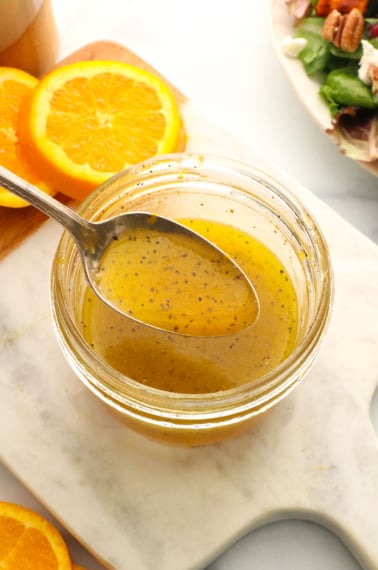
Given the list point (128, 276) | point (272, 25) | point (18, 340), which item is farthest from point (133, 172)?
point (272, 25)

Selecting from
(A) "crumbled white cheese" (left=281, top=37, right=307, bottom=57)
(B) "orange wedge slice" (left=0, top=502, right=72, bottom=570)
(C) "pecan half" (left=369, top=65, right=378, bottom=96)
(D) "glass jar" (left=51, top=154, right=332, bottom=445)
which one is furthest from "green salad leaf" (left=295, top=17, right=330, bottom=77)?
(B) "orange wedge slice" (left=0, top=502, right=72, bottom=570)

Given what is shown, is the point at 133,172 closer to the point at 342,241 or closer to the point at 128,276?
the point at 128,276

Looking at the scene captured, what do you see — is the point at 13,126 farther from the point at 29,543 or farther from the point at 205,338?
the point at 29,543

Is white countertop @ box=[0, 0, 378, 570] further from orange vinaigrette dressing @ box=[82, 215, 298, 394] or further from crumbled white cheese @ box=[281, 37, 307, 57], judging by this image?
orange vinaigrette dressing @ box=[82, 215, 298, 394]

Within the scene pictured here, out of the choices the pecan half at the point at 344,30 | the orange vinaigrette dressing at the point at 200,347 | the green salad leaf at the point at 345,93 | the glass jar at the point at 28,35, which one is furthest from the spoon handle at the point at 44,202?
the pecan half at the point at 344,30

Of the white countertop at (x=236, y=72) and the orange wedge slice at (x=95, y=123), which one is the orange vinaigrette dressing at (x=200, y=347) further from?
the white countertop at (x=236, y=72)

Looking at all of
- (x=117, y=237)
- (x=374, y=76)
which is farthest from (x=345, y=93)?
(x=117, y=237)
